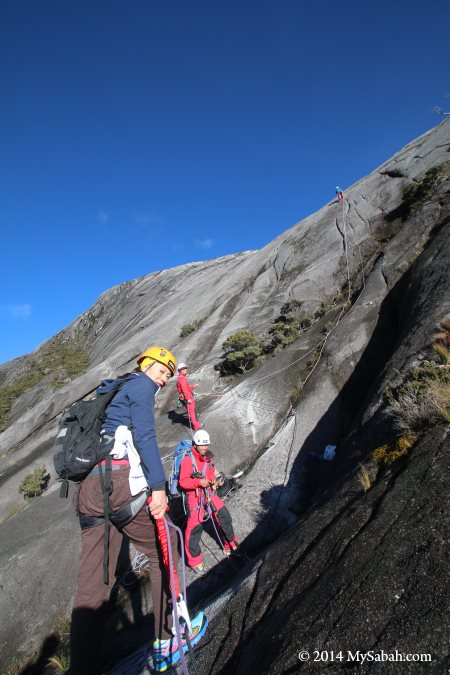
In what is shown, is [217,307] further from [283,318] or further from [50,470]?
[50,470]

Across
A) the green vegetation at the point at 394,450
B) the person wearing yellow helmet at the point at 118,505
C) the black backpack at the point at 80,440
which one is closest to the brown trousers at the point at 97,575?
the person wearing yellow helmet at the point at 118,505

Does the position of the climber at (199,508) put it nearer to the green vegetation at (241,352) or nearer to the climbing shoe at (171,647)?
the climbing shoe at (171,647)

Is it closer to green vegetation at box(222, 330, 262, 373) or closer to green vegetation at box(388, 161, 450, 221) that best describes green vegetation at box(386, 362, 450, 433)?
green vegetation at box(222, 330, 262, 373)

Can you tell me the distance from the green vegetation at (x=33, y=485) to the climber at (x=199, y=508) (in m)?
8.20

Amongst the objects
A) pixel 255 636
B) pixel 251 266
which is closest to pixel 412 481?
pixel 255 636

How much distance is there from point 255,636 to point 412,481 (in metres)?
2.02

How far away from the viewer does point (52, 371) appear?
39.4m

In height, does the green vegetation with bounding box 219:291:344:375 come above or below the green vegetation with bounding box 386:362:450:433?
above

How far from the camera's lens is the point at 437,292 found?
22.8ft

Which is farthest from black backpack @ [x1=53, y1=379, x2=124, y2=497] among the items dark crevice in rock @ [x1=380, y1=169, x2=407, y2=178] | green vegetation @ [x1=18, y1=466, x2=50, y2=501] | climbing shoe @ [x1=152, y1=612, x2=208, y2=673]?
dark crevice in rock @ [x1=380, y1=169, x2=407, y2=178]

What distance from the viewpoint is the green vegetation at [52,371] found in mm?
34219

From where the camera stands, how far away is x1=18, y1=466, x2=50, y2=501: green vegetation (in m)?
12.1

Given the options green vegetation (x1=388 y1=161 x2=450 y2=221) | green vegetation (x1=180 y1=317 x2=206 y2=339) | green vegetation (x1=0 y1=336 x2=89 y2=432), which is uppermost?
green vegetation (x1=0 y1=336 x2=89 y2=432)

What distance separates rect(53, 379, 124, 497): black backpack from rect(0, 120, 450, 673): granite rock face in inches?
89.5
